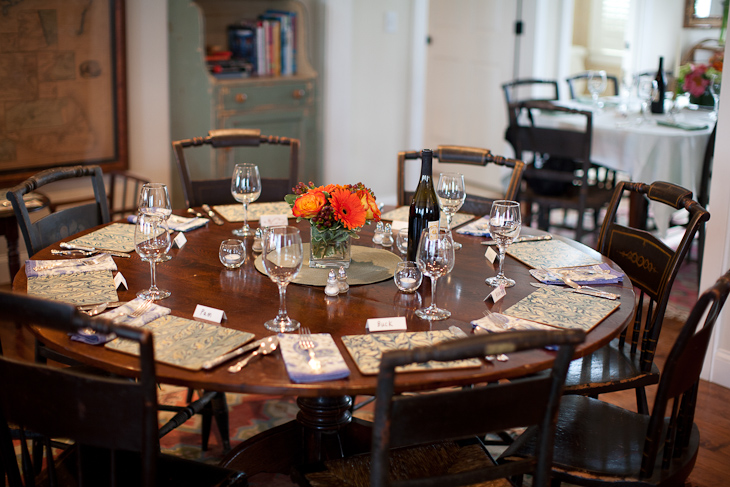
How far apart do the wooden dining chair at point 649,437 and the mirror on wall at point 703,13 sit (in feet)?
17.8

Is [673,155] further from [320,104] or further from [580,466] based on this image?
[580,466]

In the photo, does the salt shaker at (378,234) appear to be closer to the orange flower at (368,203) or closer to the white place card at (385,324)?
the orange flower at (368,203)

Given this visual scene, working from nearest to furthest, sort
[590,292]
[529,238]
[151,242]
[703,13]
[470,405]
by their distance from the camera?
1. [470,405]
2. [151,242]
3. [590,292]
4. [529,238]
5. [703,13]

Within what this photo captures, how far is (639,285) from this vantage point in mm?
2084

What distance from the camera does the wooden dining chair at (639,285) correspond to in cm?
184

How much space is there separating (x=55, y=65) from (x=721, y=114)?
9.67 ft

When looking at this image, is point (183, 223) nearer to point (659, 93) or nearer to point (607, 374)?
point (607, 374)

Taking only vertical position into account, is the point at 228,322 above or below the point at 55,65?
below

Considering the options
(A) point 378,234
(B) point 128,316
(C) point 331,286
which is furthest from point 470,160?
(B) point 128,316

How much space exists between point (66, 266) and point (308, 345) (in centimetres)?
78

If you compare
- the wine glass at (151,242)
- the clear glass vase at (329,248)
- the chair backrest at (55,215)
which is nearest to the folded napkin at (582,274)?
the clear glass vase at (329,248)

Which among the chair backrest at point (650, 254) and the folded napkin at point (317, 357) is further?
the chair backrest at point (650, 254)

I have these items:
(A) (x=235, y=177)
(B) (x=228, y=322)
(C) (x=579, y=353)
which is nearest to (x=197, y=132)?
(A) (x=235, y=177)

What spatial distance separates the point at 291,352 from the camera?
4.52 feet
